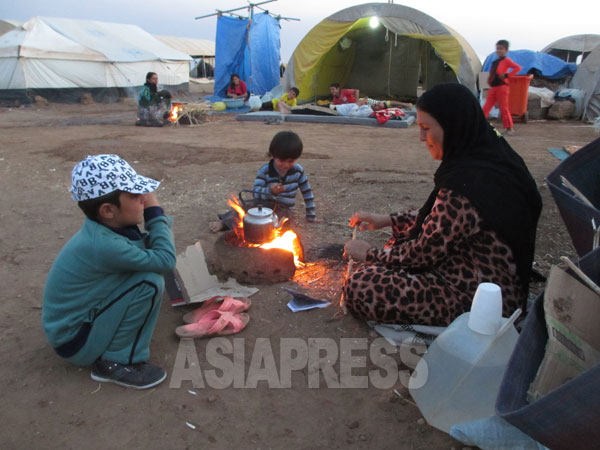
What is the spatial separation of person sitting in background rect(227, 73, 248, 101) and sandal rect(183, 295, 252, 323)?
488 inches

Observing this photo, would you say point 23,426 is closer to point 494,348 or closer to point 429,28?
point 494,348

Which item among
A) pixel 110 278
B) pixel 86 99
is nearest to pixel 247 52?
pixel 86 99

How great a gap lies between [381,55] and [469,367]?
15.4 meters

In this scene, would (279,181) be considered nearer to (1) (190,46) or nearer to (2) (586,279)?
(2) (586,279)

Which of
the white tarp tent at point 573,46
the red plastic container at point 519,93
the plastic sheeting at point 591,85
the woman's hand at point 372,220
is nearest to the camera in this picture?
the woman's hand at point 372,220

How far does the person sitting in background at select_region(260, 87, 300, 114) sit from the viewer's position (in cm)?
Result: 1189

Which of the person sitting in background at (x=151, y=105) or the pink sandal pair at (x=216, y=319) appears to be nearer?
the pink sandal pair at (x=216, y=319)

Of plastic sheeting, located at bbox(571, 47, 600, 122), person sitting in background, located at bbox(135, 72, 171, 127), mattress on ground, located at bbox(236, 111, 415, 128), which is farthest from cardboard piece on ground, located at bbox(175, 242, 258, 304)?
plastic sheeting, located at bbox(571, 47, 600, 122)

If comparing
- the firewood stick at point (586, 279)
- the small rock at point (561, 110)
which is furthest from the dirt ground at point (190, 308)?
the small rock at point (561, 110)

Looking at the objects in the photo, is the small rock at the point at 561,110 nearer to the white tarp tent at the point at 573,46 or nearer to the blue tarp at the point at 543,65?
the blue tarp at the point at 543,65

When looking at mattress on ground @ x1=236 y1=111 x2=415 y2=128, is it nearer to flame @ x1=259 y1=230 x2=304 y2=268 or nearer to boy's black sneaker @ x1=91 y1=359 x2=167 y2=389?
flame @ x1=259 y1=230 x2=304 y2=268

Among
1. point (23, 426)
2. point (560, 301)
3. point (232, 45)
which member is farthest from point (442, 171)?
point (232, 45)

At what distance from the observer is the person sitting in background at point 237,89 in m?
14.3

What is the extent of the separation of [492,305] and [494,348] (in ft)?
0.60
